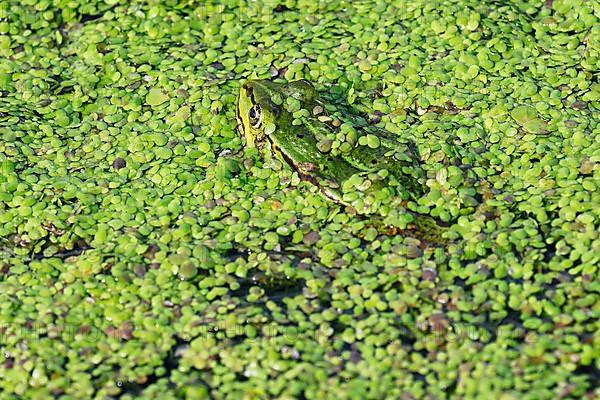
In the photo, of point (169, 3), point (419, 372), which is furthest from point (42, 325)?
point (169, 3)

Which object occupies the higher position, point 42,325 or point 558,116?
point 558,116

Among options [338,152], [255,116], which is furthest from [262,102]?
[338,152]

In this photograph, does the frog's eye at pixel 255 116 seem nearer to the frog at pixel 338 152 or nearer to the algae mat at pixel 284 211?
the frog at pixel 338 152

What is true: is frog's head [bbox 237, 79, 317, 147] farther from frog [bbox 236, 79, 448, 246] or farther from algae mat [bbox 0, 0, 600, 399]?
algae mat [bbox 0, 0, 600, 399]

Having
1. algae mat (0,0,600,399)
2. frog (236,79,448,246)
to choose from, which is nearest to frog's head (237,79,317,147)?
frog (236,79,448,246)

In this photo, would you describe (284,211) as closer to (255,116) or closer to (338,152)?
(338,152)

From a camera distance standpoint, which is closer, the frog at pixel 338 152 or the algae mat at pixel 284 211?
the algae mat at pixel 284 211

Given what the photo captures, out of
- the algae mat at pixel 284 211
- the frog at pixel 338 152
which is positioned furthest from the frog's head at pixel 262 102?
the algae mat at pixel 284 211

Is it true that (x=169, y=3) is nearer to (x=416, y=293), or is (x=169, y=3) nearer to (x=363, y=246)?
(x=363, y=246)
